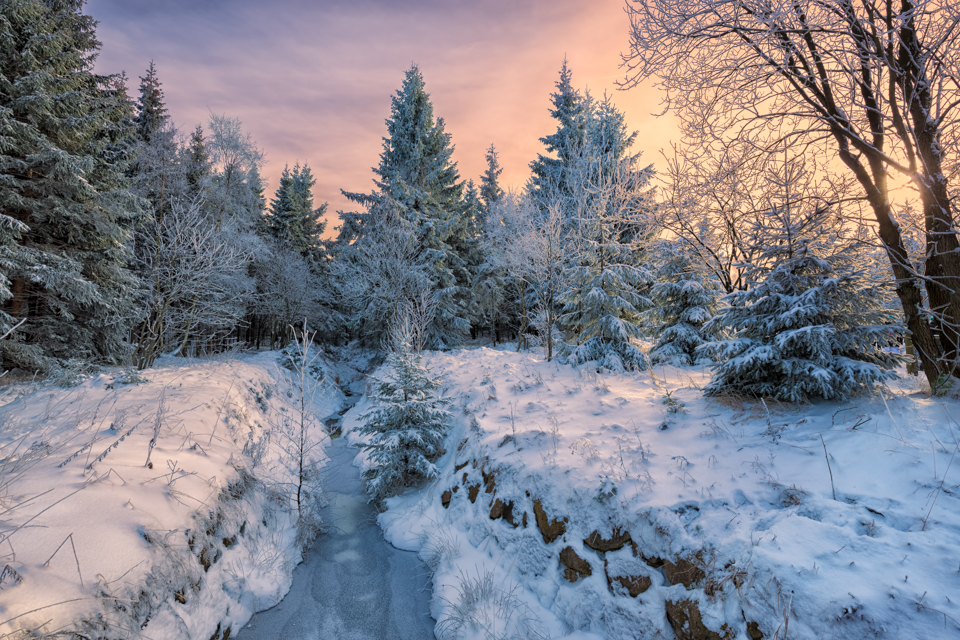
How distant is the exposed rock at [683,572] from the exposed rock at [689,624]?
0.48 ft

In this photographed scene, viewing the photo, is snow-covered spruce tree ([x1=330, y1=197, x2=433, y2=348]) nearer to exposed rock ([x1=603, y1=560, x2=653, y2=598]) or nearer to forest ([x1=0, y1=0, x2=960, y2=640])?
forest ([x1=0, y1=0, x2=960, y2=640])

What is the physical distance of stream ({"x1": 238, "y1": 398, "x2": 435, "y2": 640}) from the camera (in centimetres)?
409

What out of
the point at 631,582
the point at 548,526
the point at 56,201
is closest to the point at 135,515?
the point at 548,526

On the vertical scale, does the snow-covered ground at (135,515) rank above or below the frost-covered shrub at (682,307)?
below

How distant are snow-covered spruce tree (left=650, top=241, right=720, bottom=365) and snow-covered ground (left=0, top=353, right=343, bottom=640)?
9.43 metres

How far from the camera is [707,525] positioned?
3.11 metres

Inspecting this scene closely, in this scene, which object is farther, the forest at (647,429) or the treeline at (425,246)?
the treeline at (425,246)

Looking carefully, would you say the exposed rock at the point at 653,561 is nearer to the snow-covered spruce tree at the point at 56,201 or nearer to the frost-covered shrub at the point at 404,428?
the frost-covered shrub at the point at 404,428

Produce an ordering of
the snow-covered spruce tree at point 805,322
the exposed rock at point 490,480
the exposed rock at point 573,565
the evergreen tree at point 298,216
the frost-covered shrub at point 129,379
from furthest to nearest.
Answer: the evergreen tree at point 298,216 → the frost-covered shrub at point 129,379 → the exposed rock at point 490,480 → the snow-covered spruce tree at point 805,322 → the exposed rock at point 573,565

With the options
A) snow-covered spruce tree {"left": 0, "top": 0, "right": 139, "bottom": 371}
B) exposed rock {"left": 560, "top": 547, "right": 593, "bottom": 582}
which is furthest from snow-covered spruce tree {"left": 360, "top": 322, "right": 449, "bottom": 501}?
snow-covered spruce tree {"left": 0, "top": 0, "right": 139, "bottom": 371}

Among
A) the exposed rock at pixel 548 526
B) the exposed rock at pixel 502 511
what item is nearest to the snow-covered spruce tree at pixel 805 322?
the exposed rock at pixel 548 526

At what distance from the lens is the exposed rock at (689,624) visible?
102 inches

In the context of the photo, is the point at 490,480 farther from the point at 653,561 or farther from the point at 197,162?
the point at 197,162

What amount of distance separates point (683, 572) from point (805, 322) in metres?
3.29
